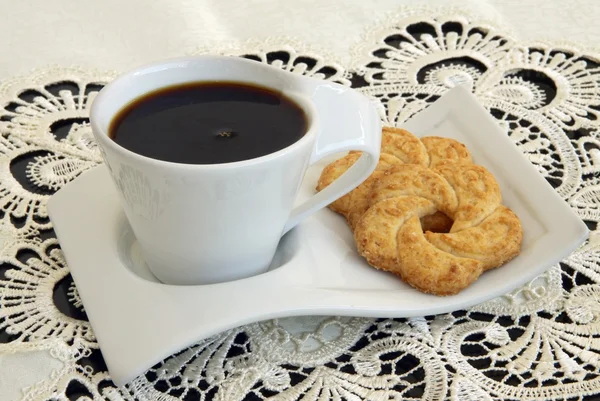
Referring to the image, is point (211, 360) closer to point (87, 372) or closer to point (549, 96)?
point (87, 372)

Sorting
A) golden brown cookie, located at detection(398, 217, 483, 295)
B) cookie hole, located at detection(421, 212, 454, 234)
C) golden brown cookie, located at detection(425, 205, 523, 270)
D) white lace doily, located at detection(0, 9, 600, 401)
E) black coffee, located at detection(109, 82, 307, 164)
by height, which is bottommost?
white lace doily, located at detection(0, 9, 600, 401)

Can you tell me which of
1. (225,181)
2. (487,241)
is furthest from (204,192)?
(487,241)

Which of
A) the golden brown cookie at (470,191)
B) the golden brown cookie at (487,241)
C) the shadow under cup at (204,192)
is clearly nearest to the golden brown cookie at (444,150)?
the golden brown cookie at (470,191)

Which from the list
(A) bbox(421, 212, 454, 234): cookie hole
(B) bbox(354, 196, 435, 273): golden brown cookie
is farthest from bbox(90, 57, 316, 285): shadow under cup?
(A) bbox(421, 212, 454, 234): cookie hole

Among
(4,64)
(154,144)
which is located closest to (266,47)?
(4,64)

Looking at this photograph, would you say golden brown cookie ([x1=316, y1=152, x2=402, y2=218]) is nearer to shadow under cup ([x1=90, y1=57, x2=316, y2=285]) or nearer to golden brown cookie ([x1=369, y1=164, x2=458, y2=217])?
golden brown cookie ([x1=369, y1=164, x2=458, y2=217])

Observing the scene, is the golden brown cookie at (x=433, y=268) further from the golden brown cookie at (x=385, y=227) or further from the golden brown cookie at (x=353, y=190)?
the golden brown cookie at (x=353, y=190)
